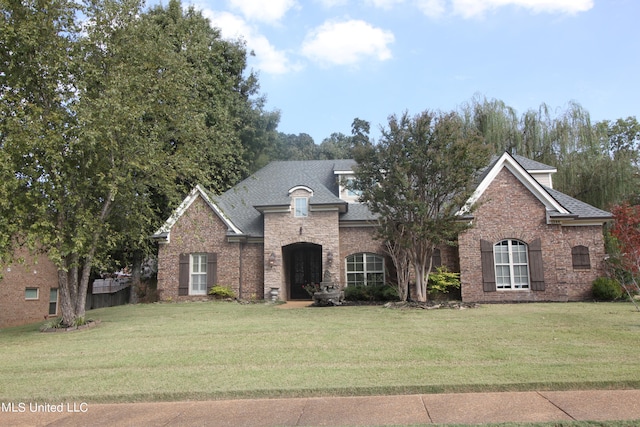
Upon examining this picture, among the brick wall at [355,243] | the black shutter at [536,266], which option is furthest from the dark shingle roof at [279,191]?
the black shutter at [536,266]

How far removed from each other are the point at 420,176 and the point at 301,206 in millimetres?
6565

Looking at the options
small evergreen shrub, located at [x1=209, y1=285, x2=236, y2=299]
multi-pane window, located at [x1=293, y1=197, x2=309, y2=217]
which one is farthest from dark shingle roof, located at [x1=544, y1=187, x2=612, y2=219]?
small evergreen shrub, located at [x1=209, y1=285, x2=236, y2=299]

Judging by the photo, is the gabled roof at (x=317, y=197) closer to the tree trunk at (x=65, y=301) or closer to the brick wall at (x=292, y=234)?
the brick wall at (x=292, y=234)

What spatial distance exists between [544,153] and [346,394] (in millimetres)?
24176

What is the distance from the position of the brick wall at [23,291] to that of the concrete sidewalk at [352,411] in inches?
600

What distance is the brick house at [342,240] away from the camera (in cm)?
1770

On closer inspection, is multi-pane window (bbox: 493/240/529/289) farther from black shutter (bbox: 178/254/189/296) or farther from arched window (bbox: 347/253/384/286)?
black shutter (bbox: 178/254/189/296)

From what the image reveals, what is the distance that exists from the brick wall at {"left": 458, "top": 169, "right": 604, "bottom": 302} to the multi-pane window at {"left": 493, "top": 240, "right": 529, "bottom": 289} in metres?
0.29

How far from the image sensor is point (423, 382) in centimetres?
556

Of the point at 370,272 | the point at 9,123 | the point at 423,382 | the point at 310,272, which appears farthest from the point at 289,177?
the point at 423,382

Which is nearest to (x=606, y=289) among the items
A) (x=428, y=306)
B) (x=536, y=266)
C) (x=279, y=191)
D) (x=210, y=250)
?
(x=536, y=266)

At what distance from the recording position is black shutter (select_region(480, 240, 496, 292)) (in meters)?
17.7

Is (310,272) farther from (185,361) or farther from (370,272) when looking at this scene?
(185,361)

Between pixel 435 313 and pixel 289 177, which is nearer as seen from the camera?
pixel 435 313
